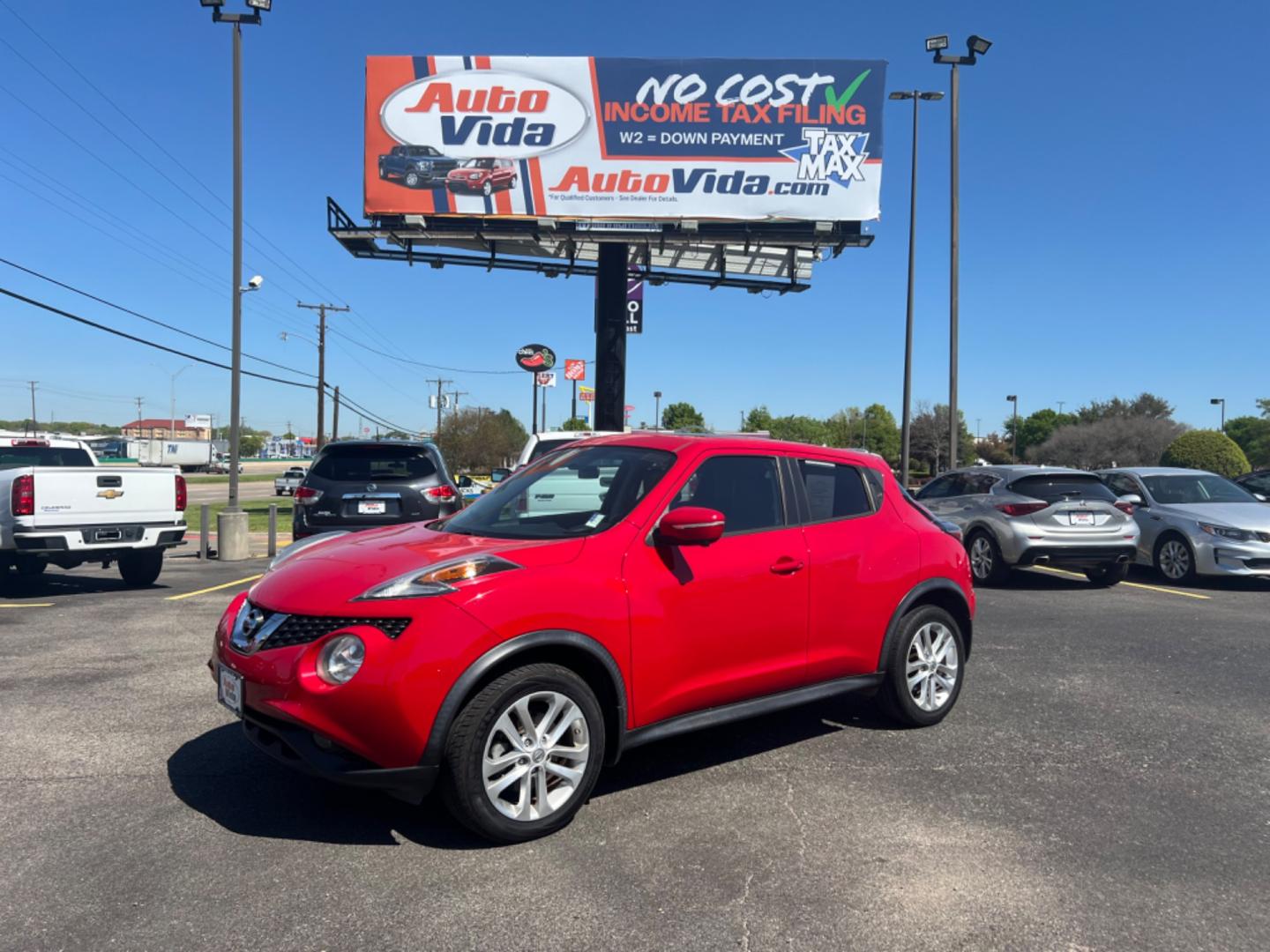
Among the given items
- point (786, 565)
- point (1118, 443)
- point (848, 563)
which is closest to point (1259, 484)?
point (848, 563)

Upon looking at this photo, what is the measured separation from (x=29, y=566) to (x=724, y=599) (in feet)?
32.4

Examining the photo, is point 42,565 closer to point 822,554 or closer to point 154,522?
point 154,522

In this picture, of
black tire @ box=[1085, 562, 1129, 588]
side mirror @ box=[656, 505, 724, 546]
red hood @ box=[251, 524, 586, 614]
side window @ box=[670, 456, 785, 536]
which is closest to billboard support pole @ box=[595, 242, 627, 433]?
black tire @ box=[1085, 562, 1129, 588]

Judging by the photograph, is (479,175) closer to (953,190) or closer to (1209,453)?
(953,190)

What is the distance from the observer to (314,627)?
137 inches

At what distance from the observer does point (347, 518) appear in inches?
391

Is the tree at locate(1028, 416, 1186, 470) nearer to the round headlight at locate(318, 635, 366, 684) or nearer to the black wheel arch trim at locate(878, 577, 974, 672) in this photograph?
the black wheel arch trim at locate(878, 577, 974, 672)

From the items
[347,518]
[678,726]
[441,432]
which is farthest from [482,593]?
[441,432]

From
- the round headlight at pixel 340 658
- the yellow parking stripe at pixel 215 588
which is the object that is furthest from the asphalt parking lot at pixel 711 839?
the yellow parking stripe at pixel 215 588

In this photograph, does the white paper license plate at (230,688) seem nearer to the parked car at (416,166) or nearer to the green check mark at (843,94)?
the parked car at (416,166)

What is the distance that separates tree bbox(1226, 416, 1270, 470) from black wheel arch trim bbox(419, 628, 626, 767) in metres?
59.6

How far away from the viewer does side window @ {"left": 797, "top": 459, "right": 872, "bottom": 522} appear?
15.8ft

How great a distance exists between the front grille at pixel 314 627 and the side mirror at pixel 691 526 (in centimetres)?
120

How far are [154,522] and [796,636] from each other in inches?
323
